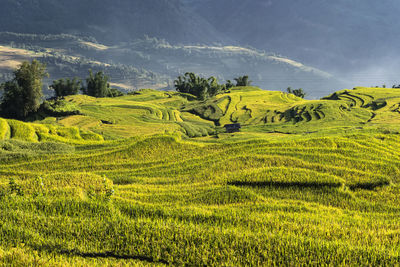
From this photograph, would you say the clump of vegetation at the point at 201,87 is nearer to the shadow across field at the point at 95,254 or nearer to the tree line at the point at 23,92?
the tree line at the point at 23,92

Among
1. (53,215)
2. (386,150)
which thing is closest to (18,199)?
(53,215)

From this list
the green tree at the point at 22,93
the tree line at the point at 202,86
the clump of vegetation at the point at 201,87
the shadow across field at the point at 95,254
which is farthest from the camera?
the tree line at the point at 202,86

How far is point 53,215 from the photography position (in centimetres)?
609

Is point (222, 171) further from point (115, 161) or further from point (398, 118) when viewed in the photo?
point (398, 118)

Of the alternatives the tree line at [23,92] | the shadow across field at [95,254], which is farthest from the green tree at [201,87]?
the shadow across field at [95,254]

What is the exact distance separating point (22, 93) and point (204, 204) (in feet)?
115

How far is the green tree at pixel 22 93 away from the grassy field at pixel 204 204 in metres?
22.4

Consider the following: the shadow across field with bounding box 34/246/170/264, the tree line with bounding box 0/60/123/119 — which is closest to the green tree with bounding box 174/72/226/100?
the tree line with bounding box 0/60/123/119

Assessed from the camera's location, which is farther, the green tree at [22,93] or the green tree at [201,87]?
the green tree at [201,87]

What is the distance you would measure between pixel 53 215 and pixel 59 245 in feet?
4.69

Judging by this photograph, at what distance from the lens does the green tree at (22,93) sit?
32.8m

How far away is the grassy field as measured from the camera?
4.80 meters

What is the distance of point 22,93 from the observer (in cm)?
3275

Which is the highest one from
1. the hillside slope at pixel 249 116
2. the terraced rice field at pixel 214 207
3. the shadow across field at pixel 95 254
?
the hillside slope at pixel 249 116
